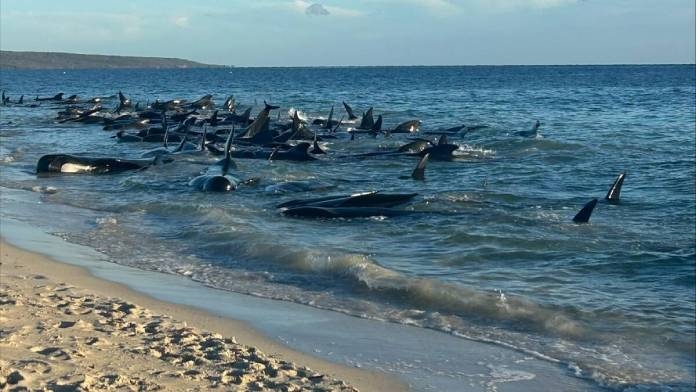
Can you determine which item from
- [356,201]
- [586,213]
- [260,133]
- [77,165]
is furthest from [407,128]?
[586,213]

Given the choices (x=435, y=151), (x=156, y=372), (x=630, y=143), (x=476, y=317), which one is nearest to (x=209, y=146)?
(x=435, y=151)

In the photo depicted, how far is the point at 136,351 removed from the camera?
6.56m

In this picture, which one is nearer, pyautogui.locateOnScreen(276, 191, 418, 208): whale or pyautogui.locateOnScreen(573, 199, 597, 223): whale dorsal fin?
pyautogui.locateOnScreen(573, 199, 597, 223): whale dorsal fin

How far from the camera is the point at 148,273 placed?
393 inches

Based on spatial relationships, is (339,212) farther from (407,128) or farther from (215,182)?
(407,128)

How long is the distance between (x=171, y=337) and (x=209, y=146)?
1603cm

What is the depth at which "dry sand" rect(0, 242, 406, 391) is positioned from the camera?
5.88m

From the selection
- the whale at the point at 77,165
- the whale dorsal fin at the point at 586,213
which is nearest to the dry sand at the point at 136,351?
the whale dorsal fin at the point at 586,213

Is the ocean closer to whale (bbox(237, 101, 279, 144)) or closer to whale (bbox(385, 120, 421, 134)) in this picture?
whale (bbox(237, 101, 279, 144))

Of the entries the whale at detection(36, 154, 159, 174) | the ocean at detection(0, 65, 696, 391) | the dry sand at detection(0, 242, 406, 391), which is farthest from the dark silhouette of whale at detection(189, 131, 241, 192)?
the dry sand at detection(0, 242, 406, 391)

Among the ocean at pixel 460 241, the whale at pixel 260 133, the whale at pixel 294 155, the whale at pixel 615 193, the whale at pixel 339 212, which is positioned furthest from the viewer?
the whale at pixel 260 133

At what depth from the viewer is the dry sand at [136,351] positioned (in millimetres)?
5883

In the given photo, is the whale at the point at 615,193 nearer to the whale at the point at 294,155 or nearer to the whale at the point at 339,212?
the whale at the point at 339,212

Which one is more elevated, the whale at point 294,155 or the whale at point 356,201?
the whale at point 356,201
